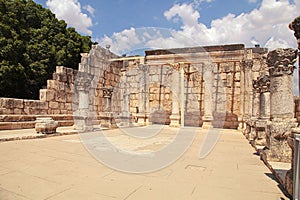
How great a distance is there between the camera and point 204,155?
5477mm

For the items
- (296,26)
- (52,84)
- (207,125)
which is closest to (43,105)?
(52,84)

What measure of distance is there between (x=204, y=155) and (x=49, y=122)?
5.68m

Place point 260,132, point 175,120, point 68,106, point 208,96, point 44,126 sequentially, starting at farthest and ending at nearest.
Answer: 1. point 175,120
2. point 208,96
3. point 68,106
4. point 44,126
5. point 260,132

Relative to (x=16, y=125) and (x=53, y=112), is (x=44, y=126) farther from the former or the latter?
(x=53, y=112)

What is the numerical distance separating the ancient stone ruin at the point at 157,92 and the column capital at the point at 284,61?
165 inches

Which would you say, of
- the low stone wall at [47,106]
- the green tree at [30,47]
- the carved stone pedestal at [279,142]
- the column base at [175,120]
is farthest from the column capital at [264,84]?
the green tree at [30,47]

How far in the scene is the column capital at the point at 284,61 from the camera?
14.8ft

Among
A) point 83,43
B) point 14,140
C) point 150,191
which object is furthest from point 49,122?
point 83,43

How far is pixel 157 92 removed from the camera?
15.1 m

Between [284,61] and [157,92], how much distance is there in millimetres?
10795

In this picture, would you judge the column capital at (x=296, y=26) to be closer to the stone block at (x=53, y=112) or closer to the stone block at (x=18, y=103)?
the stone block at (x=18, y=103)

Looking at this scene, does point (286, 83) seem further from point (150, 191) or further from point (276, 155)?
point (150, 191)

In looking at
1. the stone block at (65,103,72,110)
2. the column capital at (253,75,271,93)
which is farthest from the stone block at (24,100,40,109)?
the column capital at (253,75,271,93)

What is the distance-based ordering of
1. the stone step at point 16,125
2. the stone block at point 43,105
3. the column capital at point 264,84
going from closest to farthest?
the column capital at point 264,84, the stone step at point 16,125, the stone block at point 43,105
